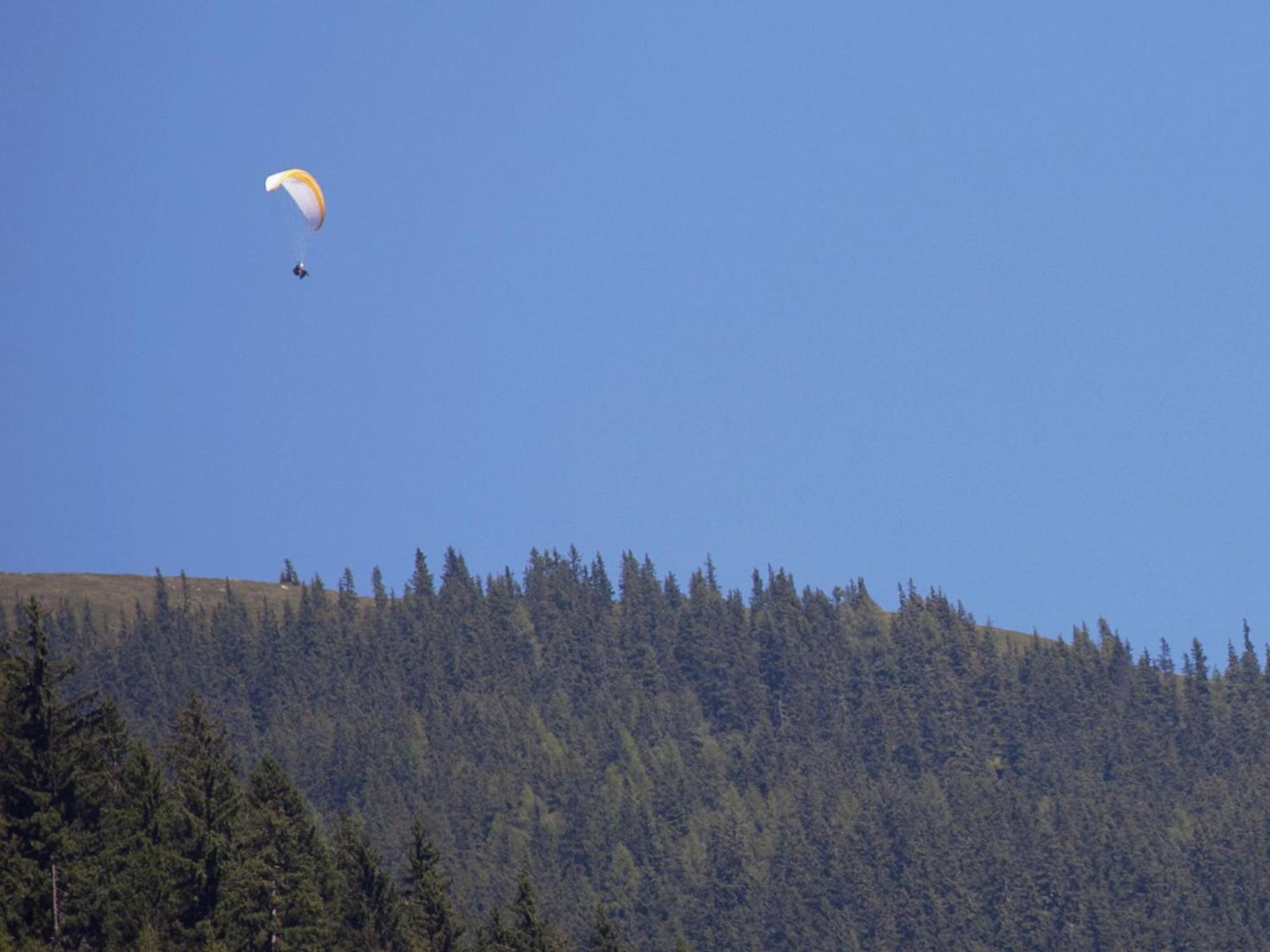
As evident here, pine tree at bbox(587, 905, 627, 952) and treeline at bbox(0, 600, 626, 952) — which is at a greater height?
treeline at bbox(0, 600, 626, 952)

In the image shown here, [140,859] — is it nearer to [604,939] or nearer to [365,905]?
[365,905]

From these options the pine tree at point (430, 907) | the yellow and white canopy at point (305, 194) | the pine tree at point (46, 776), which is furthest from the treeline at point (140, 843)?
the yellow and white canopy at point (305, 194)

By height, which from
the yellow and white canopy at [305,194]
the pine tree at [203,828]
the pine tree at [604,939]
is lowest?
the pine tree at [604,939]

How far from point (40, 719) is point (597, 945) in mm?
22877

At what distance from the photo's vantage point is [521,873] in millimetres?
84500

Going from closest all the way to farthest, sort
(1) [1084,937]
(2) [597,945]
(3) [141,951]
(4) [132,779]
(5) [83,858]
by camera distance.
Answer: (3) [141,951], (5) [83,858], (4) [132,779], (2) [597,945], (1) [1084,937]

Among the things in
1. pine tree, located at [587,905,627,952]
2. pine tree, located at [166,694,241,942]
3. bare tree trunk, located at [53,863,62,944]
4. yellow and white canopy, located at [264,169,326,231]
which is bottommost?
pine tree, located at [587,905,627,952]

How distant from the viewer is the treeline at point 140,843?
67.2 m

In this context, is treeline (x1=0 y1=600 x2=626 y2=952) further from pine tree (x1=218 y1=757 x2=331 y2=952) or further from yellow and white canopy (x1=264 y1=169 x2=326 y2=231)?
yellow and white canopy (x1=264 y1=169 x2=326 y2=231)

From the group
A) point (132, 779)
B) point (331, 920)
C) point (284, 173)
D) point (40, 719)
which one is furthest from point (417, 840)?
point (284, 173)

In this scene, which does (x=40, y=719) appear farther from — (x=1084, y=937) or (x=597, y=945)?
(x=1084, y=937)

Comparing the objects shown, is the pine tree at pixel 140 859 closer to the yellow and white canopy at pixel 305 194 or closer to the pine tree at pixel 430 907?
the pine tree at pixel 430 907

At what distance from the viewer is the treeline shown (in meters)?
67.2

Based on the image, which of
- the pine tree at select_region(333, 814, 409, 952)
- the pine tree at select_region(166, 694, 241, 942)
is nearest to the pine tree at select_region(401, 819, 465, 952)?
the pine tree at select_region(333, 814, 409, 952)
